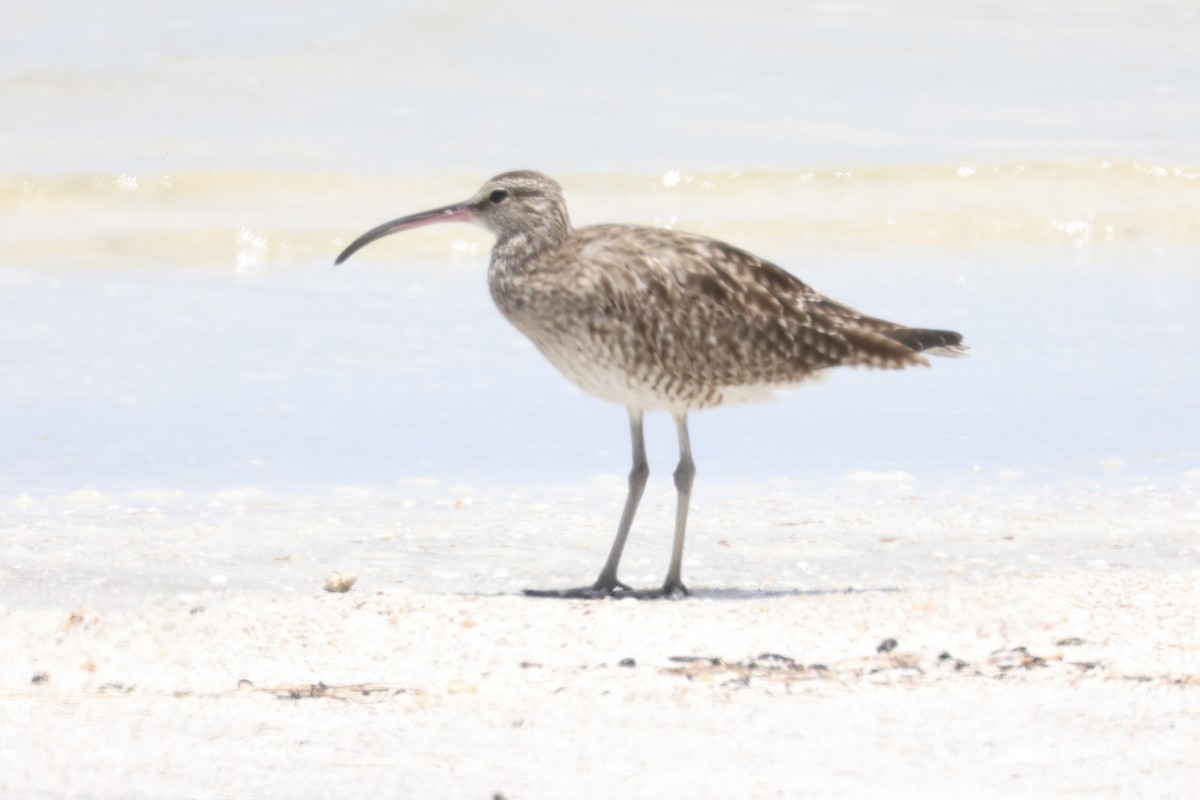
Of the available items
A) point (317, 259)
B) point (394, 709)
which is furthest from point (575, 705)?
point (317, 259)

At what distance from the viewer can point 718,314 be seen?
279 inches

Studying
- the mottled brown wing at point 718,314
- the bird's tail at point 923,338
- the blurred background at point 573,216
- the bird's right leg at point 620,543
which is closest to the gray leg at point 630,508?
the bird's right leg at point 620,543

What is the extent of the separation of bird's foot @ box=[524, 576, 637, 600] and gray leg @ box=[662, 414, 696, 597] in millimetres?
137

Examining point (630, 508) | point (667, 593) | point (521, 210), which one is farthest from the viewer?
point (521, 210)

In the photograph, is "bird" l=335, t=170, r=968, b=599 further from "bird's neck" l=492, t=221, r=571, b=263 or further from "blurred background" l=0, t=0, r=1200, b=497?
"blurred background" l=0, t=0, r=1200, b=497

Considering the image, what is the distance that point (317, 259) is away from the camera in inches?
566

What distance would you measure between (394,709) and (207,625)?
1052 millimetres

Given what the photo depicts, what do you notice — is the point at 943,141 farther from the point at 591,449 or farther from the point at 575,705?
the point at 575,705

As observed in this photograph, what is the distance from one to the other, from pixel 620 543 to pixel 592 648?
1188 mm

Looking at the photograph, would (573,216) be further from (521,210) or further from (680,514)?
(680,514)

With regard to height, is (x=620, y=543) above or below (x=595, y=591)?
above

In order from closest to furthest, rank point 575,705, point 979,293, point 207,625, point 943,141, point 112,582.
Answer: point 575,705 < point 207,625 < point 112,582 < point 979,293 < point 943,141

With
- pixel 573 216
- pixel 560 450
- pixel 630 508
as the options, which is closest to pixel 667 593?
pixel 630 508

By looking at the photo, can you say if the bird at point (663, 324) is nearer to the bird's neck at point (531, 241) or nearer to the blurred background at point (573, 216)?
the bird's neck at point (531, 241)
